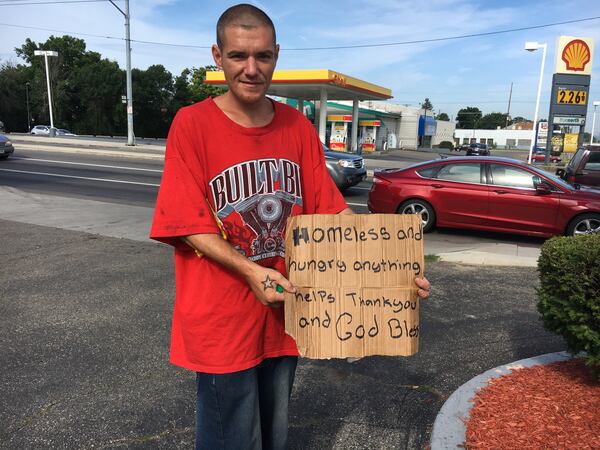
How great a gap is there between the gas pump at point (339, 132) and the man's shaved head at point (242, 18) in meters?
33.4

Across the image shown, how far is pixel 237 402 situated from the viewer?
1.70m

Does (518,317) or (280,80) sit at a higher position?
(280,80)

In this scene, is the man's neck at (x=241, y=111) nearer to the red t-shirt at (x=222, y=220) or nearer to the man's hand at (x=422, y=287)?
the red t-shirt at (x=222, y=220)

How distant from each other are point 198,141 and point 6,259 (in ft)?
18.9

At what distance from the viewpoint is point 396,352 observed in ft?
5.60

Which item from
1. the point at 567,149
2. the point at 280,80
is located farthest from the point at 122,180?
the point at 567,149

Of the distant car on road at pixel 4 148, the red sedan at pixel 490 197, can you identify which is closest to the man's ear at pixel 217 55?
the red sedan at pixel 490 197

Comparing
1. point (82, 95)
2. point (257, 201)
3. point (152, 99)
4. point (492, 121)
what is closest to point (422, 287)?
point (257, 201)

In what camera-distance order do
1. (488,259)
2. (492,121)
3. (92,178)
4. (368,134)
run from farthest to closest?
(492,121) → (368,134) → (92,178) → (488,259)

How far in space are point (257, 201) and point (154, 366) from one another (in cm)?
232

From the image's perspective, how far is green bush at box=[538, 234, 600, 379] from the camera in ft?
8.71

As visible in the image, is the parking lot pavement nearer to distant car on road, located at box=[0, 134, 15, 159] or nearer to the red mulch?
the red mulch

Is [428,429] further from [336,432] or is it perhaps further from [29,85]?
[29,85]

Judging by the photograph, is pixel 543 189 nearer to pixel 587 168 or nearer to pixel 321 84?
pixel 587 168
